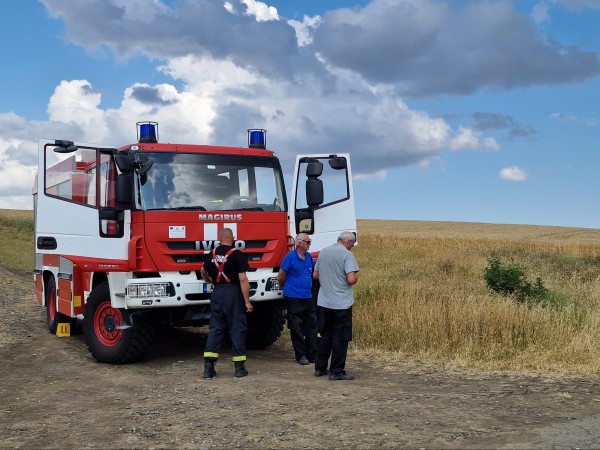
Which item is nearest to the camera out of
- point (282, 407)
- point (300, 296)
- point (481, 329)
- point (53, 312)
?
point (282, 407)

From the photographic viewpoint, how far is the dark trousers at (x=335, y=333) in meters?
8.64

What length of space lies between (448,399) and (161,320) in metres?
4.43

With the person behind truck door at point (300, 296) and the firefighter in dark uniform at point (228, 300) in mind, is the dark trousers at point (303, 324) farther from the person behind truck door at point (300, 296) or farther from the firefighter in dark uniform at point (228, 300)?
the firefighter in dark uniform at point (228, 300)

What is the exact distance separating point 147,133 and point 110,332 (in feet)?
9.63

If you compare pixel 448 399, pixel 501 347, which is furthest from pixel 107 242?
pixel 501 347

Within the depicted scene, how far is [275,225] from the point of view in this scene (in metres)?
10.2

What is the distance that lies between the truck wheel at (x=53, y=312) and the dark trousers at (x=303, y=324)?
15.8 feet

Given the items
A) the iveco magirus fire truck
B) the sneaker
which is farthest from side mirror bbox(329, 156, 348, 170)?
the sneaker

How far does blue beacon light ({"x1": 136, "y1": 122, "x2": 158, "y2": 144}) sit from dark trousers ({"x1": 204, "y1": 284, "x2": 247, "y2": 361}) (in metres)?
2.43

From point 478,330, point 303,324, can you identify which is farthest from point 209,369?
point 478,330

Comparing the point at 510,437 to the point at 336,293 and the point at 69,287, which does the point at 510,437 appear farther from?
the point at 69,287

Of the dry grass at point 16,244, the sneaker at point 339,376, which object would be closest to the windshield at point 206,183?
the sneaker at point 339,376

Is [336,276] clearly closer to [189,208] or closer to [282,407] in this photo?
[282,407]

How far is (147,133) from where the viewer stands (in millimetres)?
10102
